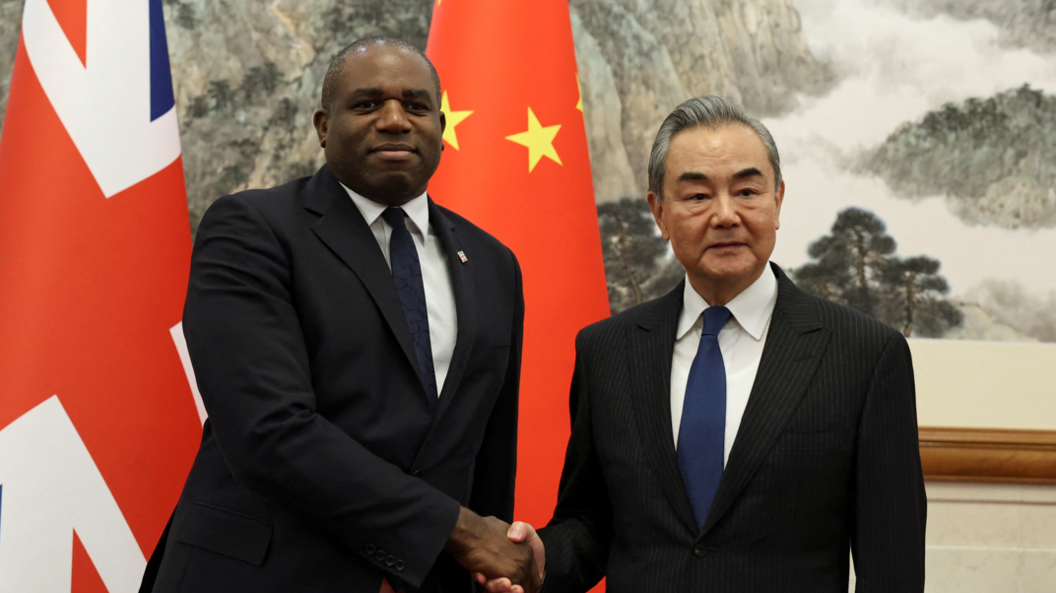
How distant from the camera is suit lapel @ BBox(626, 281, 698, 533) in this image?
147cm

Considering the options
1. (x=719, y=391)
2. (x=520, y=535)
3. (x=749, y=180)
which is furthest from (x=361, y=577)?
(x=749, y=180)

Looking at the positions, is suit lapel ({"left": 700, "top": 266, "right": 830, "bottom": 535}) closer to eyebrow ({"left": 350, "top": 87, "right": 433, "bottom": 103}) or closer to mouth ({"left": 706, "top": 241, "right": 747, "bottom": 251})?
mouth ({"left": 706, "top": 241, "right": 747, "bottom": 251})

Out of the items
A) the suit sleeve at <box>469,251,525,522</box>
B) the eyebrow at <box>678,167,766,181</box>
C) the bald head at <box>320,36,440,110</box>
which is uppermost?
the bald head at <box>320,36,440,110</box>

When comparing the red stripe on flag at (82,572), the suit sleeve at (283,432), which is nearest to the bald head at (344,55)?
the suit sleeve at (283,432)

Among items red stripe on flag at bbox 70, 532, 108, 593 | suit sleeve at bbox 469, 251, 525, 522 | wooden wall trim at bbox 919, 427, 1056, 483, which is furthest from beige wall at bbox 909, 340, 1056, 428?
red stripe on flag at bbox 70, 532, 108, 593

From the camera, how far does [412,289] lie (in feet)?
5.28

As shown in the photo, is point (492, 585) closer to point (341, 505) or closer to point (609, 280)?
point (341, 505)

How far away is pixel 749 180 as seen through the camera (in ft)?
5.12

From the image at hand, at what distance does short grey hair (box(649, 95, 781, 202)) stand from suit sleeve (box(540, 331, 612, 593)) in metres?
0.43

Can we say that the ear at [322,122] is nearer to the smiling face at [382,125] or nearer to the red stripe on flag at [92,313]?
the smiling face at [382,125]

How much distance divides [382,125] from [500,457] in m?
0.75

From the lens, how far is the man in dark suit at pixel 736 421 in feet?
4.65

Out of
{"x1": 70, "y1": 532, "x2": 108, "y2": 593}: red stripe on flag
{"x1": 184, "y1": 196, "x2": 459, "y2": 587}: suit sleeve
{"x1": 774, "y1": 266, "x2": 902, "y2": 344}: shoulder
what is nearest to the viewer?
{"x1": 184, "y1": 196, "x2": 459, "y2": 587}: suit sleeve

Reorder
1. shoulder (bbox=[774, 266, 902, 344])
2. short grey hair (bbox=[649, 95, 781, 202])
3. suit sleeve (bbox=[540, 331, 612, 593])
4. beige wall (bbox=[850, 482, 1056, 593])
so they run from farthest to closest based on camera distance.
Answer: beige wall (bbox=[850, 482, 1056, 593]) → suit sleeve (bbox=[540, 331, 612, 593]) → short grey hair (bbox=[649, 95, 781, 202]) → shoulder (bbox=[774, 266, 902, 344])
